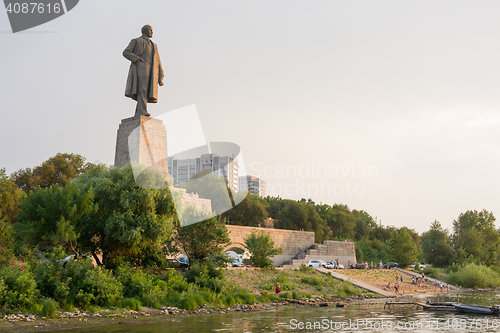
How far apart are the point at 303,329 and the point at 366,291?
16.2m

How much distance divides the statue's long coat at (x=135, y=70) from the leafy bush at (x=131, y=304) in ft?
34.9

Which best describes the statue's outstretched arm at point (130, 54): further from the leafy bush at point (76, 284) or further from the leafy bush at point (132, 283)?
the leafy bush at point (76, 284)

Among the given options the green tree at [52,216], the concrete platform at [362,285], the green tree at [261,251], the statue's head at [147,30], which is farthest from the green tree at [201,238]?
the concrete platform at [362,285]

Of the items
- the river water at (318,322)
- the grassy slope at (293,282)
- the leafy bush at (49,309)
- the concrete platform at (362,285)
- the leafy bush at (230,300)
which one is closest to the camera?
the river water at (318,322)

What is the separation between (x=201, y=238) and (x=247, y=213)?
3687cm

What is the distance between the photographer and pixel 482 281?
41344 millimetres

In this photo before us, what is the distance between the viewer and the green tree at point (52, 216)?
1789 centimetres

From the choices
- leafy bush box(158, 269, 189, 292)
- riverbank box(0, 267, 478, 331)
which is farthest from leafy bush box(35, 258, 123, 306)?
leafy bush box(158, 269, 189, 292)

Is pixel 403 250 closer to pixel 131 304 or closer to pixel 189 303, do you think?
pixel 189 303

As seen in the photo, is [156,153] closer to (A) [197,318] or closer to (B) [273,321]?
(A) [197,318]

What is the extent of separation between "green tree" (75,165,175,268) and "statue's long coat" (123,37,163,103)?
4883mm

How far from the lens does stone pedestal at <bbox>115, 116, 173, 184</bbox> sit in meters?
22.5

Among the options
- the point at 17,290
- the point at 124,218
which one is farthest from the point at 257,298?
the point at 17,290

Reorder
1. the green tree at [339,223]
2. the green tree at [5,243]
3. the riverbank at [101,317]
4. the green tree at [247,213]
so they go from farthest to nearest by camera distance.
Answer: the green tree at [339,223], the green tree at [247,213], the green tree at [5,243], the riverbank at [101,317]
